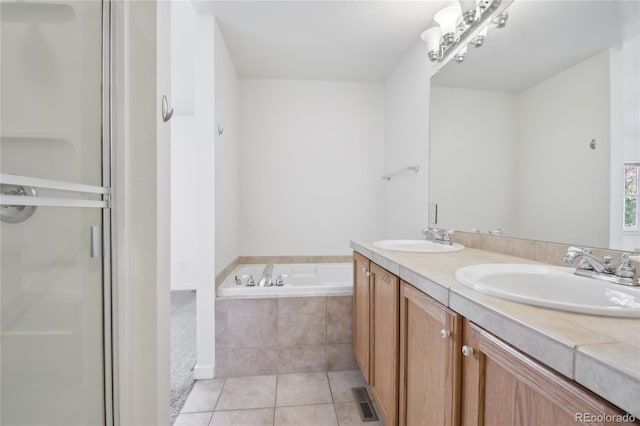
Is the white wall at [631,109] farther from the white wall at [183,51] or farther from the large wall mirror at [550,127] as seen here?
the white wall at [183,51]

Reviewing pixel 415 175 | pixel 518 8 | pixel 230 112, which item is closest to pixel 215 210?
pixel 230 112

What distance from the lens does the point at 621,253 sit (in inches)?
32.4

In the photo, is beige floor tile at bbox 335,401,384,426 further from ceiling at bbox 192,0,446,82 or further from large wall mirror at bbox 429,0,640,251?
ceiling at bbox 192,0,446,82

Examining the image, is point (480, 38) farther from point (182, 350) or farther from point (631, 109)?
point (182, 350)

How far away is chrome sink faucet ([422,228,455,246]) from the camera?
1.59 m

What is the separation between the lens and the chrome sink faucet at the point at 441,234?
1588 mm

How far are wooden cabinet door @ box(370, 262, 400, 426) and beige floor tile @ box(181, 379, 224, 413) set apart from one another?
0.94 m

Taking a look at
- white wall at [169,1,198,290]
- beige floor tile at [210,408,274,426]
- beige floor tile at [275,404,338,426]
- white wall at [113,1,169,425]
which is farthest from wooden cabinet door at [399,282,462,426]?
white wall at [169,1,198,290]

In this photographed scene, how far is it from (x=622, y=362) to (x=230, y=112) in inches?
96.5

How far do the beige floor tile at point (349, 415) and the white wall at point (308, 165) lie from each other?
1387 mm

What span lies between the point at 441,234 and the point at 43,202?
180 centimetres

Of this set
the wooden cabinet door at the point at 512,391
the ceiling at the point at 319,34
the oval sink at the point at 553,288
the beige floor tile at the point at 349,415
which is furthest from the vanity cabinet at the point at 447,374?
the ceiling at the point at 319,34

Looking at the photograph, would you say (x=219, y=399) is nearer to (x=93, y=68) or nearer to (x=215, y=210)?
(x=215, y=210)

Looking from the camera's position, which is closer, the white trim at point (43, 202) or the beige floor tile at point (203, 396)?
the white trim at point (43, 202)
